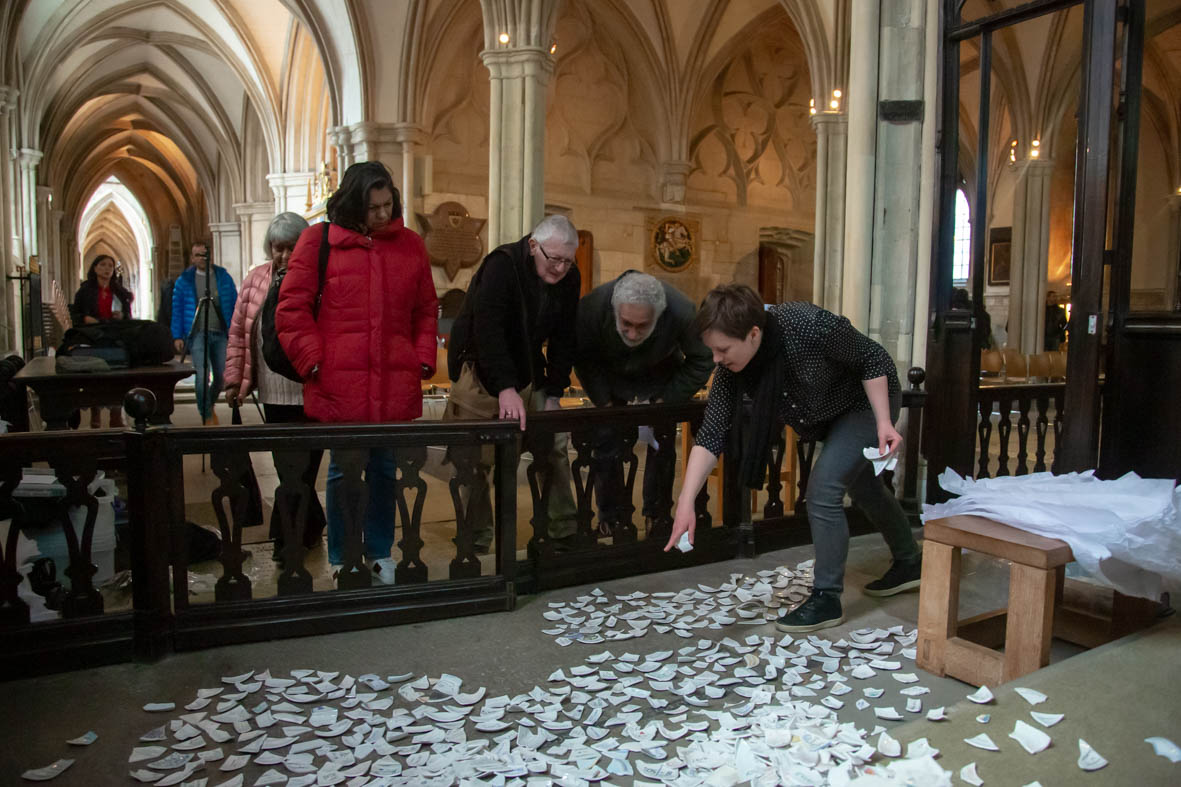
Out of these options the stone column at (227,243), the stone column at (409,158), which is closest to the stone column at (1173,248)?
the stone column at (409,158)

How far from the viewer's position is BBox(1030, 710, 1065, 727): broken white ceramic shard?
2.18m

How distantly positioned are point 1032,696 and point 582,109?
13.9 metres

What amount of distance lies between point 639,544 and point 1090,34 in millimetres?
3067

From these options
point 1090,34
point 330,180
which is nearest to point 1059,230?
point 330,180

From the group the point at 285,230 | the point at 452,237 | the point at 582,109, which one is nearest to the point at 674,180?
the point at 582,109

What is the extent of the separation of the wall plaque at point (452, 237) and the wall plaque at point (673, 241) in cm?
348

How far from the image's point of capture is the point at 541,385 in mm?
4023

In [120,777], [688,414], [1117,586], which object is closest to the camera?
[120,777]

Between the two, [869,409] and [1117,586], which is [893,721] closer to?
[1117,586]

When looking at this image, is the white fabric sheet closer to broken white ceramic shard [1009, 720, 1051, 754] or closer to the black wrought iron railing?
broken white ceramic shard [1009, 720, 1051, 754]

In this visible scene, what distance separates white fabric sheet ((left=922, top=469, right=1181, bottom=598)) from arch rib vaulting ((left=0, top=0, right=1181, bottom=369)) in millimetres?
5473

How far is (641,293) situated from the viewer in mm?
3486

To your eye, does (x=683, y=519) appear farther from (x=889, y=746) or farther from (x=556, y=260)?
(x=556, y=260)

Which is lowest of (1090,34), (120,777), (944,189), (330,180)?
(120,777)
